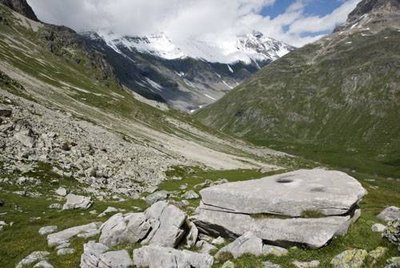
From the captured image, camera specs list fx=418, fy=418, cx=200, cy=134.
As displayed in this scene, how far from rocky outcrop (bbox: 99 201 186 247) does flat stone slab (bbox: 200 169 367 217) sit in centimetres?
311

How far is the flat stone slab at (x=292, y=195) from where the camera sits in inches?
990

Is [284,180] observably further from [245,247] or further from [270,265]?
[270,265]

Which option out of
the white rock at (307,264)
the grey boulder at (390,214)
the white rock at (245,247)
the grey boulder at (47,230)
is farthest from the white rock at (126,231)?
the grey boulder at (390,214)

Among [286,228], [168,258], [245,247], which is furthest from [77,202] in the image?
[286,228]

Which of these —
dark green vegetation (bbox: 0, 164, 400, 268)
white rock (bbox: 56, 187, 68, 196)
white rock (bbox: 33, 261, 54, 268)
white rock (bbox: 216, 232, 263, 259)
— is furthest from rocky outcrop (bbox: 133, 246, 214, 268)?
white rock (bbox: 56, 187, 68, 196)

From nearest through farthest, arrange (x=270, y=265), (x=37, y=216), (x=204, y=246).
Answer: (x=270, y=265) < (x=204, y=246) < (x=37, y=216)

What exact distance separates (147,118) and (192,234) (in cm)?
15639

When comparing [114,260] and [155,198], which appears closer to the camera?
[114,260]

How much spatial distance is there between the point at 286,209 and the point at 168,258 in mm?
7914

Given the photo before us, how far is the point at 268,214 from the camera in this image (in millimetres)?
26203

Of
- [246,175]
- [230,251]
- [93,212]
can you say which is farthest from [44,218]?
[246,175]

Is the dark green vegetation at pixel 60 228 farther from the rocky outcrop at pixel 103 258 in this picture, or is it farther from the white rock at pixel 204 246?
the white rock at pixel 204 246

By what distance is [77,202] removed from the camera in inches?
1542

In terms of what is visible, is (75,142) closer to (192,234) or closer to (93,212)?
(93,212)
